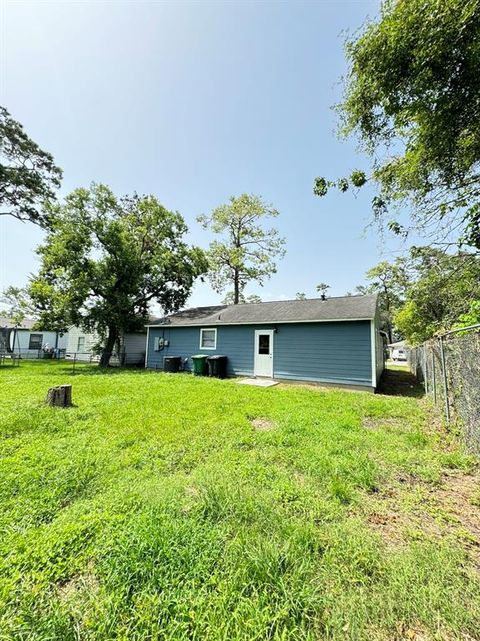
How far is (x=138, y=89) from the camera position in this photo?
26.9ft

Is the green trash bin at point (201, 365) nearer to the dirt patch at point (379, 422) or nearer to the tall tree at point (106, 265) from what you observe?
the tall tree at point (106, 265)

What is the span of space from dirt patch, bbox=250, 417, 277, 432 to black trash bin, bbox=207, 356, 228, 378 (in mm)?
6722

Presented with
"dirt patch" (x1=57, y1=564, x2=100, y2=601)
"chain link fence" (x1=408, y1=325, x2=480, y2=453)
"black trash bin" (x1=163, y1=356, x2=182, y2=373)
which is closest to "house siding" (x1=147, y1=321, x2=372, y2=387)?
"black trash bin" (x1=163, y1=356, x2=182, y2=373)

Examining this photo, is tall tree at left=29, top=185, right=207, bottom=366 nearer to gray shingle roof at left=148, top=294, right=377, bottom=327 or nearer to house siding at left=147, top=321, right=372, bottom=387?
gray shingle roof at left=148, top=294, right=377, bottom=327

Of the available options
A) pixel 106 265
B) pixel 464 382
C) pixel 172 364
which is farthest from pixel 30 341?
pixel 464 382

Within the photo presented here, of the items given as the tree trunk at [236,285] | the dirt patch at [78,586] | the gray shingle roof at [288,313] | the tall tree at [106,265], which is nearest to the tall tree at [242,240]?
the tree trunk at [236,285]

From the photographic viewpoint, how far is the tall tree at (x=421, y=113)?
3.38m

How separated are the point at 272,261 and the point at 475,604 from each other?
Result: 23.2 meters

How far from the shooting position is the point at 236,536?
2.11 m

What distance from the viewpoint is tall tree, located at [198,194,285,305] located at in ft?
74.1

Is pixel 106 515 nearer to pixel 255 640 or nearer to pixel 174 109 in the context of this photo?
pixel 255 640

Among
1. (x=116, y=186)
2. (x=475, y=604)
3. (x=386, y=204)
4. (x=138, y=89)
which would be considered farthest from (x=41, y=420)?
(x=116, y=186)

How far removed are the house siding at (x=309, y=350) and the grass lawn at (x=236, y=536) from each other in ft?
16.6

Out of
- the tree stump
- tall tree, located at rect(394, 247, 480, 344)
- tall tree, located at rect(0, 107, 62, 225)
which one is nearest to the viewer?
tall tree, located at rect(394, 247, 480, 344)
